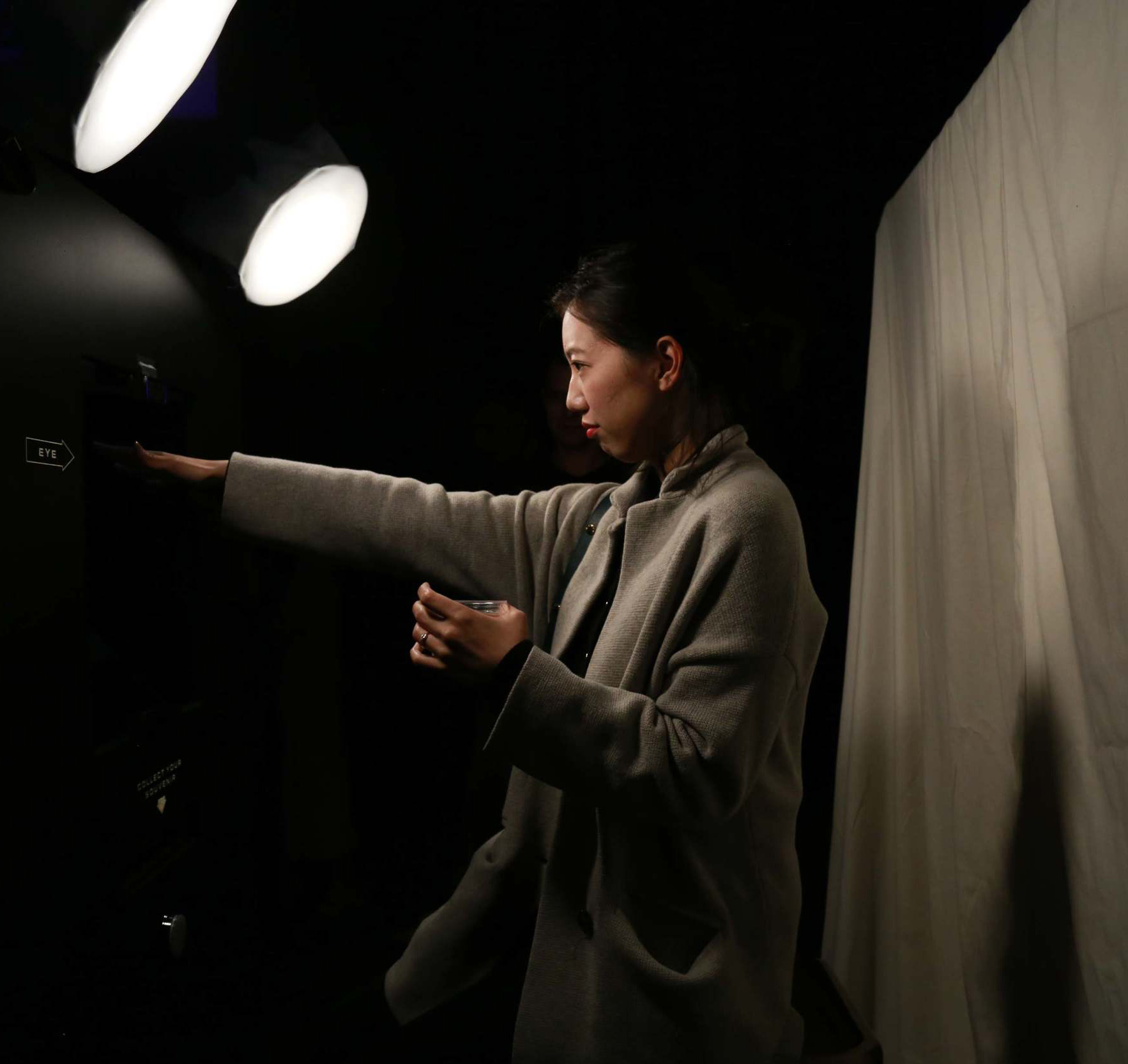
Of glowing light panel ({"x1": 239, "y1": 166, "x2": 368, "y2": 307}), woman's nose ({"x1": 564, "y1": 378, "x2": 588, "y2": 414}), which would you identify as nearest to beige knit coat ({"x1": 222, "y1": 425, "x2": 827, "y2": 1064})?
woman's nose ({"x1": 564, "y1": 378, "x2": 588, "y2": 414})

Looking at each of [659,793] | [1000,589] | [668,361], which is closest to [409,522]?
[668,361]

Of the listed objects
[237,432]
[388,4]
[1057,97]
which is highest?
[388,4]

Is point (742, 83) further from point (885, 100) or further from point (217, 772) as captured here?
point (217, 772)

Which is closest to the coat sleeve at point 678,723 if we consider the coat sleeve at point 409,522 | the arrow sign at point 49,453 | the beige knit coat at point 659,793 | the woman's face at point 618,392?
the beige knit coat at point 659,793

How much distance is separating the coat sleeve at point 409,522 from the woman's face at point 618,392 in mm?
171

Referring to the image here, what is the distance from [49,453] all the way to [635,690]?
0.68 meters

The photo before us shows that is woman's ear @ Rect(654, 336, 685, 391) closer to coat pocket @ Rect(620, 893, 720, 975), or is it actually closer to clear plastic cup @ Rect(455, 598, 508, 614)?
clear plastic cup @ Rect(455, 598, 508, 614)

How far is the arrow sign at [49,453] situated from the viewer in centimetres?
76

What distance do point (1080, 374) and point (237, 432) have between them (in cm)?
117

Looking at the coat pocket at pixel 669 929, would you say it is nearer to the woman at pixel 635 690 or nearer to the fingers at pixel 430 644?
the woman at pixel 635 690

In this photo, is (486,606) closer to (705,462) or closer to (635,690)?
(635,690)

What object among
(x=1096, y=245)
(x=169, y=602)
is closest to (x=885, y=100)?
(x=1096, y=245)

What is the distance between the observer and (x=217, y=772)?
1.18m

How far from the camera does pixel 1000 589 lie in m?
1.17
